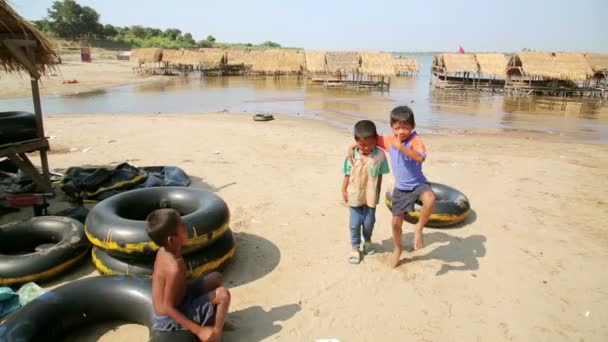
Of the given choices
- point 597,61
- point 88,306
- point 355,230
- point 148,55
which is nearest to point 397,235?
point 355,230

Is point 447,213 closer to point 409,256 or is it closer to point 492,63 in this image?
point 409,256

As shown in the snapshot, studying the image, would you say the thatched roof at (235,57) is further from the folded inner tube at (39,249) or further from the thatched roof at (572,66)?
the folded inner tube at (39,249)

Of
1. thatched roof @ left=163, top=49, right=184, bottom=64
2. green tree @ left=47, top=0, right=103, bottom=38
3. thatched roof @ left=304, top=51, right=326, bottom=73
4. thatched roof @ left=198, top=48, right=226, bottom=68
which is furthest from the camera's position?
green tree @ left=47, top=0, right=103, bottom=38

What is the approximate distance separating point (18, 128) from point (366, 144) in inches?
186

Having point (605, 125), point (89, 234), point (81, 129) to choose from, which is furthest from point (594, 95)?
point (89, 234)

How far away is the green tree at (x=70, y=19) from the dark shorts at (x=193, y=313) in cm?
7160

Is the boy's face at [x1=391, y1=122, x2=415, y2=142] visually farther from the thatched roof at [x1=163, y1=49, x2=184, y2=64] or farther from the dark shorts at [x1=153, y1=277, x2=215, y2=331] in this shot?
the thatched roof at [x1=163, y1=49, x2=184, y2=64]

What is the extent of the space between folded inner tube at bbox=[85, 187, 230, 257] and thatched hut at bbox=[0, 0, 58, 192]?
81.6 inches

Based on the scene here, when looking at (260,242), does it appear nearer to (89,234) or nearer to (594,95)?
(89,234)

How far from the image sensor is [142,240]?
3451 mm

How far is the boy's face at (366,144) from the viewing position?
3.81 m

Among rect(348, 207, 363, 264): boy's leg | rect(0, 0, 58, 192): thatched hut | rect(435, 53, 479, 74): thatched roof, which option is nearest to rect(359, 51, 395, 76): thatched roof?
rect(435, 53, 479, 74): thatched roof

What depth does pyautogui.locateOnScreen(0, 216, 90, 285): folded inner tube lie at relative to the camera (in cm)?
361

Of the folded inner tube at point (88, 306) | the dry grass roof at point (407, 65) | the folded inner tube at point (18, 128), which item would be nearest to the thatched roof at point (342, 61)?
the dry grass roof at point (407, 65)
